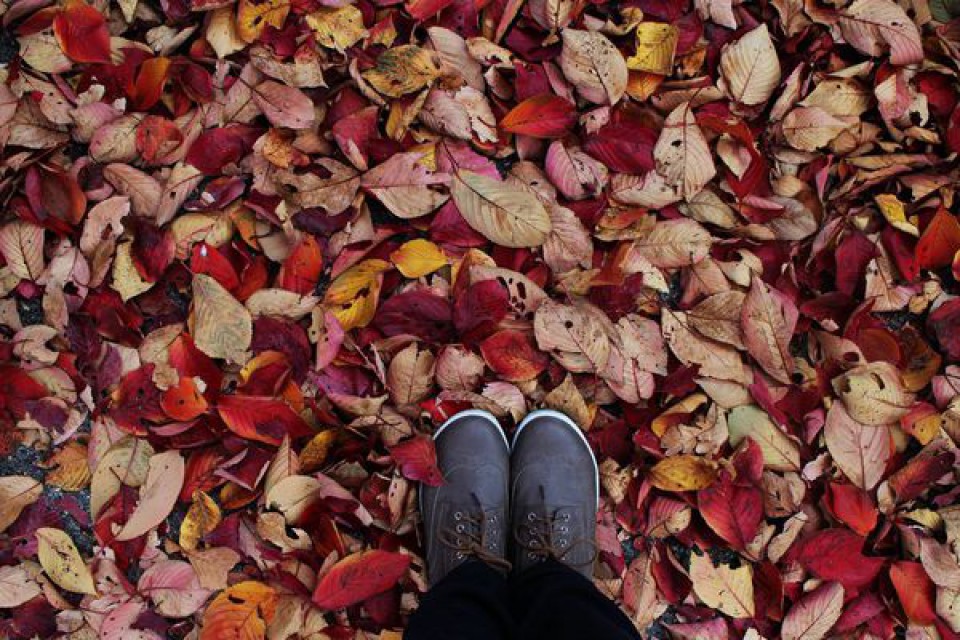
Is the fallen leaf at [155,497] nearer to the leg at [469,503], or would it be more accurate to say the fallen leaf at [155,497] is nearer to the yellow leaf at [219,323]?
the yellow leaf at [219,323]

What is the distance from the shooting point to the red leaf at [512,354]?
1.41m

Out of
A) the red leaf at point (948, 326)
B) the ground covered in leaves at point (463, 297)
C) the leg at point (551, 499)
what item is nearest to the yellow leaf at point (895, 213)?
the ground covered in leaves at point (463, 297)

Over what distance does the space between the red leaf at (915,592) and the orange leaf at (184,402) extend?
Answer: 4.14ft

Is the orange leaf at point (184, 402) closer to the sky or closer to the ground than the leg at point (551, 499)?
closer to the sky

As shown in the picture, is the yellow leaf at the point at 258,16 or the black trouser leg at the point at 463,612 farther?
the yellow leaf at the point at 258,16

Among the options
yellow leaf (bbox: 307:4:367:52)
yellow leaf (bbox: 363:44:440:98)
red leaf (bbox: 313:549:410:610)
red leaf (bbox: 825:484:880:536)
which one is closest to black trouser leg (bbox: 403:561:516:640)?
red leaf (bbox: 313:549:410:610)

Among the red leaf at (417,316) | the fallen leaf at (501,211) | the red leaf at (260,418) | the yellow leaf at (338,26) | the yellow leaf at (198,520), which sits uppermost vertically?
the yellow leaf at (338,26)

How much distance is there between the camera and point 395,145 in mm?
1443

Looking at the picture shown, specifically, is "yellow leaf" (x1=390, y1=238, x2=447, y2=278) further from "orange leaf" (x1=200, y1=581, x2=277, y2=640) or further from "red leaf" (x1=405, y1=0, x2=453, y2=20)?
"orange leaf" (x1=200, y1=581, x2=277, y2=640)

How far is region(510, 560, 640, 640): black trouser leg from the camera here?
1.07 metres

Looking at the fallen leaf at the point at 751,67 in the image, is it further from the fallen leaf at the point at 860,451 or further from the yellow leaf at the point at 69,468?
the yellow leaf at the point at 69,468

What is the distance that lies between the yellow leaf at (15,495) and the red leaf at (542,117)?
110 cm

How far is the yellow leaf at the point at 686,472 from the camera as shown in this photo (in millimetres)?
1390

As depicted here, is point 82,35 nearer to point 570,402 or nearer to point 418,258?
point 418,258
